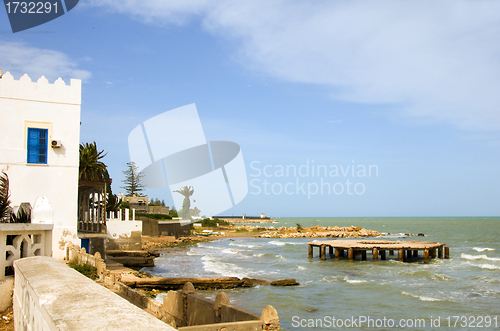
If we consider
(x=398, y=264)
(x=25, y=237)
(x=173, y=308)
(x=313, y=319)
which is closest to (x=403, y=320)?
(x=313, y=319)

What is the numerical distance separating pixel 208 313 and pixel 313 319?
9.32m

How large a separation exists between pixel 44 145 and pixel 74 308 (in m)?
14.0

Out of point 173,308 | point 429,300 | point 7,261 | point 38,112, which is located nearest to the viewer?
point 7,261

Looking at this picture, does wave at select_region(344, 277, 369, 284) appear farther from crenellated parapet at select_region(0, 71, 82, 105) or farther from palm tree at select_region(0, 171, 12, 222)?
palm tree at select_region(0, 171, 12, 222)

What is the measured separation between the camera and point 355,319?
682 inches

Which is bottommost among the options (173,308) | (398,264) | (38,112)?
(398,264)

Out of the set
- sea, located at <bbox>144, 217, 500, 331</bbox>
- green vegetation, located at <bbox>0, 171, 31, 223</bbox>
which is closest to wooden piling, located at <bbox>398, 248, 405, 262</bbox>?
sea, located at <bbox>144, 217, 500, 331</bbox>

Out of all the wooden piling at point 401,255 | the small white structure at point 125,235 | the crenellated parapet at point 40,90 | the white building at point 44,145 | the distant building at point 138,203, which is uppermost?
the crenellated parapet at point 40,90

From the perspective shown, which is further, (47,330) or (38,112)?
(38,112)

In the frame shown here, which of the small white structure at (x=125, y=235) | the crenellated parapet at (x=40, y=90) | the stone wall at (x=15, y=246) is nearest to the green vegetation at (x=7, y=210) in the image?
the stone wall at (x=15, y=246)

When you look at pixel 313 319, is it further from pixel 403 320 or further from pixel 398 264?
pixel 398 264

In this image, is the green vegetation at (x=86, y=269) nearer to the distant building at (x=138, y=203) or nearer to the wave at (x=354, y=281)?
the wave at (x=354, y=281)

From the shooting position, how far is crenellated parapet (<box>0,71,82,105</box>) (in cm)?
1573

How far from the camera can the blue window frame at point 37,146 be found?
621 inches
